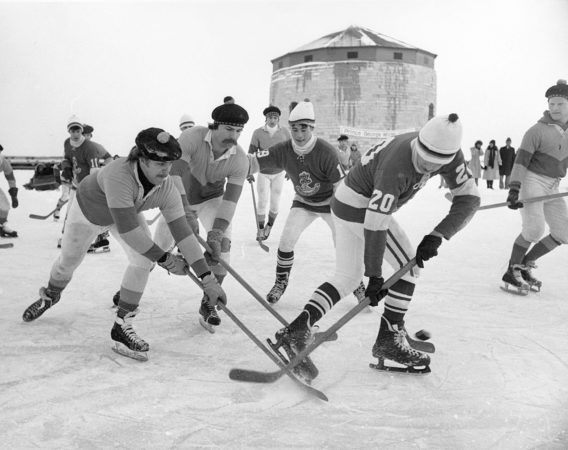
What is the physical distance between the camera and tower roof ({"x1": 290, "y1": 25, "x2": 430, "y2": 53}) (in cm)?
3095

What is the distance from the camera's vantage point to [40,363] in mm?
3312

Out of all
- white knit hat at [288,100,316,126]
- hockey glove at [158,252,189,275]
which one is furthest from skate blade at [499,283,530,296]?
hockey glove at [158,252,189,275]

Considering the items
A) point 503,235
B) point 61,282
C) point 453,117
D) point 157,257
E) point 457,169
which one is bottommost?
point 503,235

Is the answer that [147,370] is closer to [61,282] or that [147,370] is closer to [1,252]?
[61,282]

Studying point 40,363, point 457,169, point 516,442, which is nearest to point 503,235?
point 457,169

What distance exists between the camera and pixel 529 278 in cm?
542

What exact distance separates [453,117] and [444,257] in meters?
4.67

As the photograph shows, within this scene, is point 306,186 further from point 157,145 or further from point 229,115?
point 157,145

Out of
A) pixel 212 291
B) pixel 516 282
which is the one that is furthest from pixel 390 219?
pixel 516 282

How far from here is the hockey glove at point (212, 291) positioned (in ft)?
11.1

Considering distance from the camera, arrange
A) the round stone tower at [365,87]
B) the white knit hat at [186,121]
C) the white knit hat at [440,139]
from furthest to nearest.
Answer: the round stone tower at [365,87], the white knit hat at [186,121], the white knit hat at [440,139]

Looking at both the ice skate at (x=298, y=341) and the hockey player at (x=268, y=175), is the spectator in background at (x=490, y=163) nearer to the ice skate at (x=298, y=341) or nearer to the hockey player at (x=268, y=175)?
the hockey player at (x=268, y=175)

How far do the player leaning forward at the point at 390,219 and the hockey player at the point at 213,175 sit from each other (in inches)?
41.2

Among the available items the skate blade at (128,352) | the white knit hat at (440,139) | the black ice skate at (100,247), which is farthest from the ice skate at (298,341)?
the black ice skate at (100,247)
